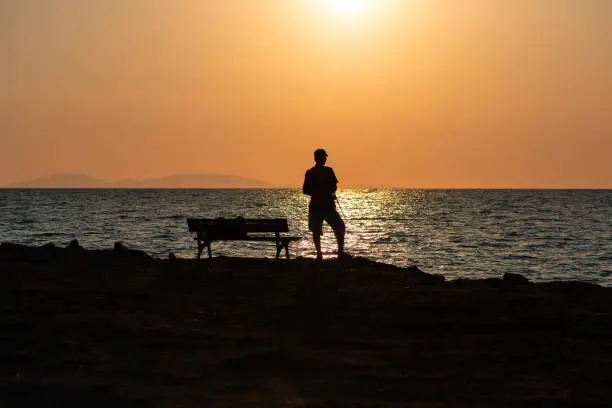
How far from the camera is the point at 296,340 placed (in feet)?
31.6

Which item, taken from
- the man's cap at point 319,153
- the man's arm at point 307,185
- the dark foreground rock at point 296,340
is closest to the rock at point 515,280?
the dark foreground rock at point 296,340

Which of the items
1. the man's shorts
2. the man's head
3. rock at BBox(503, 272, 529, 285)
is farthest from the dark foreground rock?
the man's head

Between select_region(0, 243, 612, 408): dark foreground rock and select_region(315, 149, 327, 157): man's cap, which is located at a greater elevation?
select_region(315, 149, 327, 157): man's cap

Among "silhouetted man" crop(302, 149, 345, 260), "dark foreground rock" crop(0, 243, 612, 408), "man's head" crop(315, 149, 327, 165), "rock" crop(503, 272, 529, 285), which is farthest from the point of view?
"man's head" crop(315, 149, 327, 165)

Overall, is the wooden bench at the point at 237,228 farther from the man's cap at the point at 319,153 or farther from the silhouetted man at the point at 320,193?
the man's cap at the point at 319,153

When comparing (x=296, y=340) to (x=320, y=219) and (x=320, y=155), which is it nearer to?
(x=320, y=219)

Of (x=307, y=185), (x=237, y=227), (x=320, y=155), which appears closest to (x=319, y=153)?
(x=320, y=155)

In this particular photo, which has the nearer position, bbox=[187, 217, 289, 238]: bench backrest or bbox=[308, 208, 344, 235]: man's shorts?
bbox=[308, 208, 344, 235]: man's shorts

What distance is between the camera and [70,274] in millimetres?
14953

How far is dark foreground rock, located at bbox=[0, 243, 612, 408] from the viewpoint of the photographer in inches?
295

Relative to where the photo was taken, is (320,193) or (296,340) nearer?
(296,340)

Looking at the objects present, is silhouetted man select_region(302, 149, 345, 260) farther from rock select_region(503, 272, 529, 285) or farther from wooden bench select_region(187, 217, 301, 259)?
rock select_region(503, 272, 529, 285)

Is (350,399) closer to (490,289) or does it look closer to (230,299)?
(230,299)

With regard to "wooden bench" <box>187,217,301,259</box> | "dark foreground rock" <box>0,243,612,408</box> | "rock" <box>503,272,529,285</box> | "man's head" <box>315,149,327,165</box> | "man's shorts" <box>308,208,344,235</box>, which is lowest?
"dark foreground rock" <box>0,243,612,408</box>
